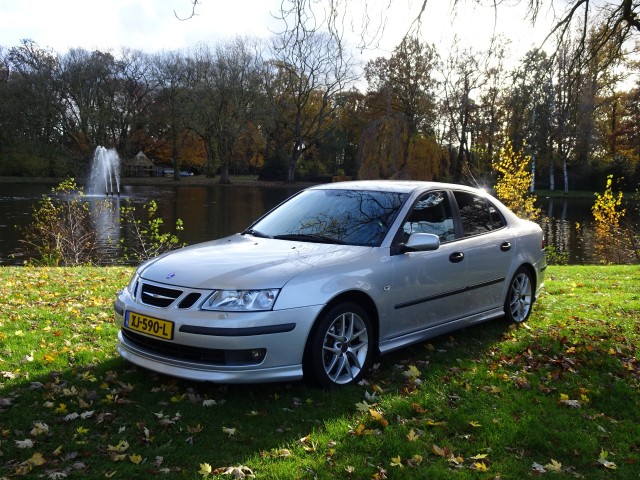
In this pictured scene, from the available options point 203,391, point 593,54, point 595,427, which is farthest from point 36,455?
point 593,54

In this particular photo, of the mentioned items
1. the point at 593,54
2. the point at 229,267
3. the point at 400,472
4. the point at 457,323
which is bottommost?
the point at 400,472

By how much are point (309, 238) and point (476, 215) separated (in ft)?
6.82

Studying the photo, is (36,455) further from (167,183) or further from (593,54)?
(167,183)

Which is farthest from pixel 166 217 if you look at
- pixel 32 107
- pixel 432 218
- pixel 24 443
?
pixel 32 107

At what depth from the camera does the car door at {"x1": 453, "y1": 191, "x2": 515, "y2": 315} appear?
5.68 meters

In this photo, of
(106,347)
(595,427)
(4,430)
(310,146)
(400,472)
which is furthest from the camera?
(310,146)

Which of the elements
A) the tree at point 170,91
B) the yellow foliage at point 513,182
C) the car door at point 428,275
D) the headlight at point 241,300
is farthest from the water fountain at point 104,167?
the headlight at point 241,300

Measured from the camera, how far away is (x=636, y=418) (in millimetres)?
4164

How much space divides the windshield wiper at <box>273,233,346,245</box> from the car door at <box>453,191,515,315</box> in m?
1.44

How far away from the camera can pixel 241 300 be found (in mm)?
3992

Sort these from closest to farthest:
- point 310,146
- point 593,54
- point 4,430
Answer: point 4,430 → point 593,54 → point 310,146

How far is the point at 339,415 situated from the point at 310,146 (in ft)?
215

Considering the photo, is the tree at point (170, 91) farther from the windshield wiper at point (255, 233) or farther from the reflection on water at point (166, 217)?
the windshield wiper at point (255, 233)

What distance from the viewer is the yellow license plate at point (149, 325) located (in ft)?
13.3
